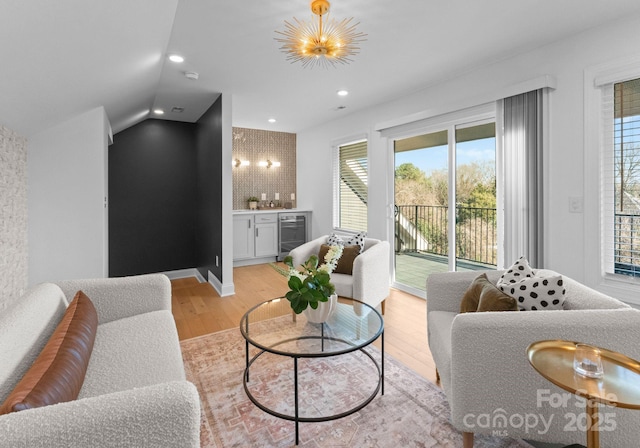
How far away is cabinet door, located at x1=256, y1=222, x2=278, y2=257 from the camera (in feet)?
19.1

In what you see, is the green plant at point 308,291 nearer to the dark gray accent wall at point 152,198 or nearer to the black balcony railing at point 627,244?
the black balcony railing at point 627,244

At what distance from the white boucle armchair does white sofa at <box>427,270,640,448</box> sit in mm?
1511

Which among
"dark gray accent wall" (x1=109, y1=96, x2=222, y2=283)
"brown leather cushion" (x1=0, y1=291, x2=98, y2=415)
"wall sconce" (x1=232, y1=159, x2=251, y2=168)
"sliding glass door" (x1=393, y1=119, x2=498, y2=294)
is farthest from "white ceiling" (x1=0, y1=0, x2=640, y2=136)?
"wall sconce" (x1=232, y1=159, x2=251, y2=168)

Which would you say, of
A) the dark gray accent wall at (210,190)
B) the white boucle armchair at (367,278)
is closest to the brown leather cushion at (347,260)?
the white boucle armchair at (367,278)

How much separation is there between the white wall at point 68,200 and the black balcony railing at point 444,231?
3373mm

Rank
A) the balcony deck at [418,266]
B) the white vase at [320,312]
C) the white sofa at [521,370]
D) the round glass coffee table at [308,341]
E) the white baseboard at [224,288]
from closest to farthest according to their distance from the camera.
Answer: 1. the white sofa at [521,370]
2. the round glass coffee table at [308,341]
3. the white vase at [320,312]
4. the balcony deck at [418,266]
5. the white baseboard at [224,288]

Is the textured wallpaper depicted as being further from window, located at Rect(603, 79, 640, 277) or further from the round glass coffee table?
window, located at Rect(603, 79, 640, 277)

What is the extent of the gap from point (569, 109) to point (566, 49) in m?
0.47

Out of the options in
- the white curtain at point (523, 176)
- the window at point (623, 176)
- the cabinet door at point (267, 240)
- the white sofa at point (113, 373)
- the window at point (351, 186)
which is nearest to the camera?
the white sofa at point (113, 373)

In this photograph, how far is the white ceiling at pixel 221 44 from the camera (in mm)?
1650

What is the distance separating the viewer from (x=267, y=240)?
5.91 meters

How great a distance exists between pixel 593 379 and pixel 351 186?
14.3 feet

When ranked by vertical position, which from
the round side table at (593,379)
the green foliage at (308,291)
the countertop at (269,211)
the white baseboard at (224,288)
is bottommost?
the white baseboard at (224,288)

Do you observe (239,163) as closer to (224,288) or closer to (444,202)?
(224,288)
